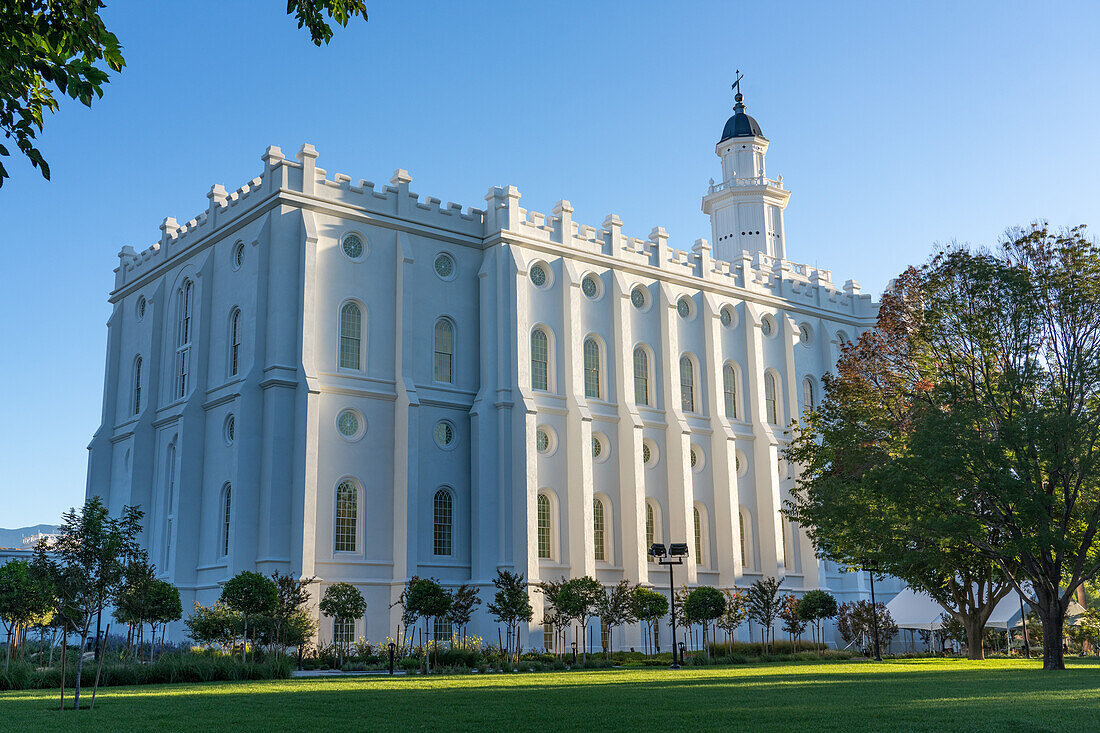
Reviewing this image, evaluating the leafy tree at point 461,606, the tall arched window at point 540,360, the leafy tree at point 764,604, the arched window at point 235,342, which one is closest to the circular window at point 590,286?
the tall arched window at point 540,360

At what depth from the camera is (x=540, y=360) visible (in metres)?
37.7

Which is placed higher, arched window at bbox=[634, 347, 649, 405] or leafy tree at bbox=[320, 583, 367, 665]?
arched window at bbox=[634, 347, 649, 405]

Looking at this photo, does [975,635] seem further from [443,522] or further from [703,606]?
[443,522]

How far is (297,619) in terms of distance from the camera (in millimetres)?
27844

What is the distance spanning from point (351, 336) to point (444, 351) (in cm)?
362

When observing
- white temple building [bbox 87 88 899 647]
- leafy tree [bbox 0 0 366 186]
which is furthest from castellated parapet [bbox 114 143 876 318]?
leafy tree [bbox 0 0 366 186]

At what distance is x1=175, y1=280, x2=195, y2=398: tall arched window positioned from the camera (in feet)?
122

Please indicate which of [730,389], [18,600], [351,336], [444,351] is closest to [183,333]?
[351,336]

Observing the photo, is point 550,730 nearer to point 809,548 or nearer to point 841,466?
point 841,466

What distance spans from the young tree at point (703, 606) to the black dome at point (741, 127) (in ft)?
92.7

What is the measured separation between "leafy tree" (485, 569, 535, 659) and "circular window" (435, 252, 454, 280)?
444 inches

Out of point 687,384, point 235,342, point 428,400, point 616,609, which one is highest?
point 235,342

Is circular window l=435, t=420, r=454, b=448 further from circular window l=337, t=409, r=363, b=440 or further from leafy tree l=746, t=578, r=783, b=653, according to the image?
leafy tree l=746, t=578, r=783, b=653

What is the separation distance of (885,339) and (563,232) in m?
13.6
